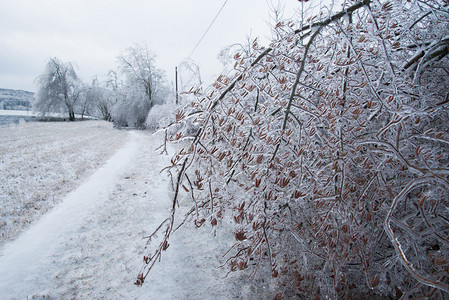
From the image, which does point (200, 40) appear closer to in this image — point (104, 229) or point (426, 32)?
point (104, 229)

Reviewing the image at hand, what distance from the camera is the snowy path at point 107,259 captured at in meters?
3.15

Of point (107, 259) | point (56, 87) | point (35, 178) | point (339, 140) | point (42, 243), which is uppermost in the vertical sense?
point (56, 87)

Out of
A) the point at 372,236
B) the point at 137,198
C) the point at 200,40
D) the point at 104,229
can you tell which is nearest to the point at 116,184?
the point at 137,198

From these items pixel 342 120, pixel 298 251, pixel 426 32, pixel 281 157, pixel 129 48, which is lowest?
pixel 298 251

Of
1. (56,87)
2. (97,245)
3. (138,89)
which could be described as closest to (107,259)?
(97,245)

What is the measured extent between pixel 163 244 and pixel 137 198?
5267 millimetres

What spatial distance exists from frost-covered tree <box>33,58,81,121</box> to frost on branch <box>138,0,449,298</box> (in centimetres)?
4176

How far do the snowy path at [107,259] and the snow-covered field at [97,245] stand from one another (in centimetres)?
1

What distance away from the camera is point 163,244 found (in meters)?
1.76

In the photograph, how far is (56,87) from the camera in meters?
34.7

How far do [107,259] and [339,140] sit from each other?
398 cm

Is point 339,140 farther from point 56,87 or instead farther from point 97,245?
point 56,87

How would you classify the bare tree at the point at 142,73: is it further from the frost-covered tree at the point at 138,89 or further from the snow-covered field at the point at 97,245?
the snow-covered field at the point at 97,245

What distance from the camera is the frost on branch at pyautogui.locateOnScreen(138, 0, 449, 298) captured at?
1855 millimetres
